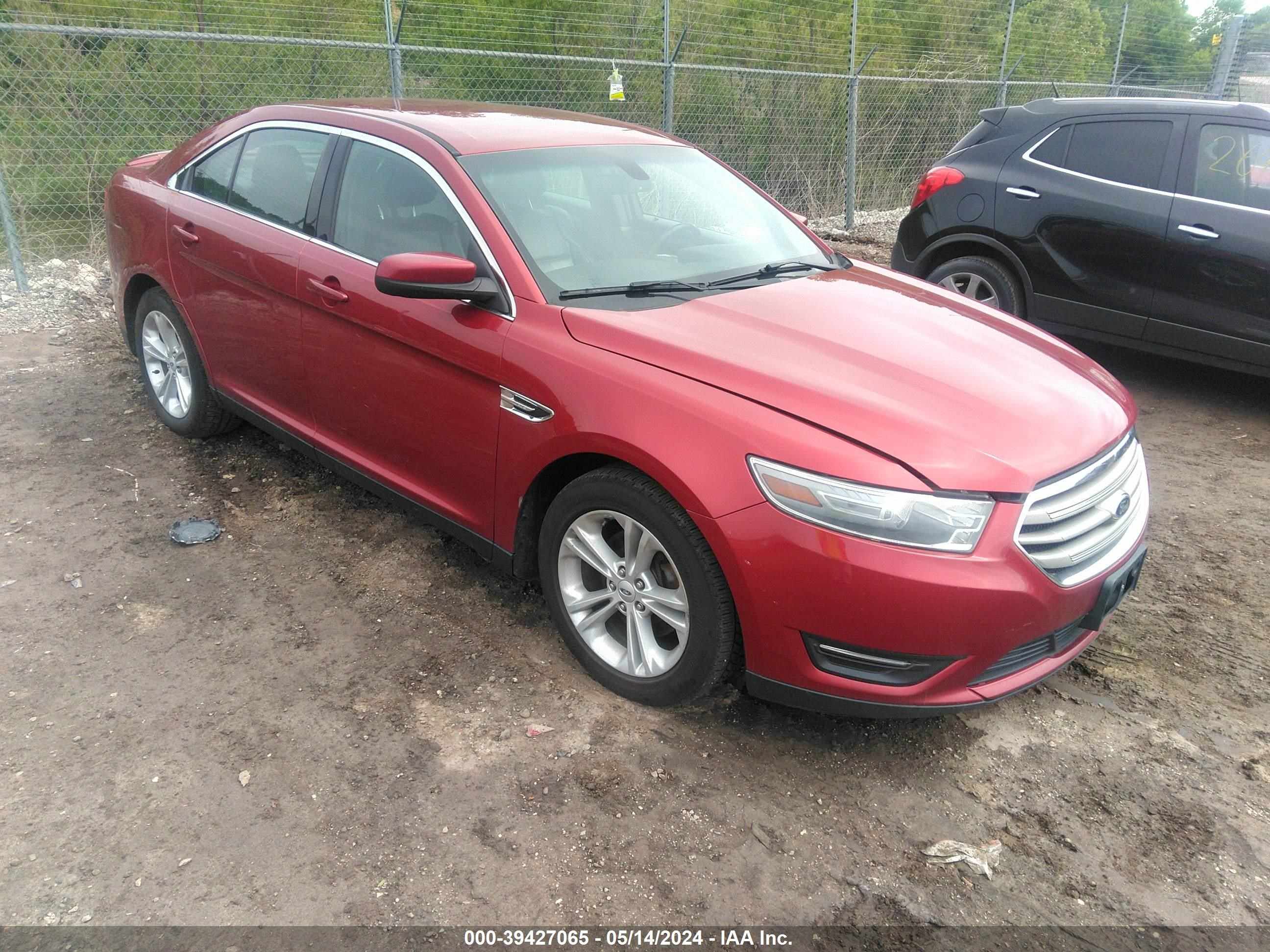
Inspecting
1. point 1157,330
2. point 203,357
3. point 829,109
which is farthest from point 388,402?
point 829,109

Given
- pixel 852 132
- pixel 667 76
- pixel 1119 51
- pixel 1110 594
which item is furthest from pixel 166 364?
pixel 1119 51

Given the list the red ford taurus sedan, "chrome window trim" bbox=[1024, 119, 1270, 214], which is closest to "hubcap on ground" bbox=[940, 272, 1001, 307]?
"chrome window trim" bbox=[1024, 119, 1270, 214]

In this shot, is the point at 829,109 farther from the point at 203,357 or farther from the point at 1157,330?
the point at 203,357

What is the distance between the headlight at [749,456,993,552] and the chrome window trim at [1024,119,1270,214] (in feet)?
13.5

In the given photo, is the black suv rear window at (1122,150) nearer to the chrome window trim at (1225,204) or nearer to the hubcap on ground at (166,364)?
the chrome window trim at (1225,204)

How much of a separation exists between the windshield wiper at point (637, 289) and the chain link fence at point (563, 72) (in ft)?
17.4

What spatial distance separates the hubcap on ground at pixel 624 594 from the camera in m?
2.76

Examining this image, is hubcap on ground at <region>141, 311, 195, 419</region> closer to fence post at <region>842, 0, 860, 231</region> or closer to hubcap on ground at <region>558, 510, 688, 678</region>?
hubcap on ground at <region>558, 510, 688, 678</region>

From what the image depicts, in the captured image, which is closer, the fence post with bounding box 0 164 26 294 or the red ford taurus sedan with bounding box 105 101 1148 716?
the red ford taurus sedan with bounding box 105 101 1148 716

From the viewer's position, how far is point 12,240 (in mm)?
7016

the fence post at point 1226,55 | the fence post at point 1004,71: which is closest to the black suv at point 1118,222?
the fence post at point 1004,71

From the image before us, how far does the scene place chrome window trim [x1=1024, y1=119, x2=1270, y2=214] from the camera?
17.3ft

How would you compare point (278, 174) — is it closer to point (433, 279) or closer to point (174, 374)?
point (174, 374)

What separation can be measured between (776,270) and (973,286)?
128 inches
